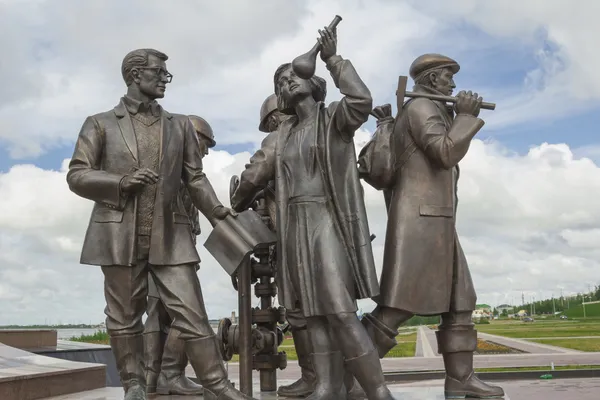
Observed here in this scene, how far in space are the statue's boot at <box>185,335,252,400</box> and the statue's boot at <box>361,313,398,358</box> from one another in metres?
0.96

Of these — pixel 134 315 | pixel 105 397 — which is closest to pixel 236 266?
pixel 134 315

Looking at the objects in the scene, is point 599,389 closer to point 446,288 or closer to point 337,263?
point 446,288

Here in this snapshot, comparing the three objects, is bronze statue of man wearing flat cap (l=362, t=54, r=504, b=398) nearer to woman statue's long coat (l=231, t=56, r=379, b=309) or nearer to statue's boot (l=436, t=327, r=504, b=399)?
statue's boot (l=436, t=327, r=504, b=399)

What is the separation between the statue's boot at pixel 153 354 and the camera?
630 centimetres

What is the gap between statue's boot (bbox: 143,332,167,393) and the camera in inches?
248

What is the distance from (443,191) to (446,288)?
2.28 ft

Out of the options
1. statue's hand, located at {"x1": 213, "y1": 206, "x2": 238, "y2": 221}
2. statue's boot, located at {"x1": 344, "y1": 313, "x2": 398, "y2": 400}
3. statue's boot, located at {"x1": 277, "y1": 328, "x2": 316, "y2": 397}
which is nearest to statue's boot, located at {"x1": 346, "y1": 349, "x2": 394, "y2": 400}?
statue's boot, located at {"x1": 344, "y1": 313, "x2": 398, "y2": 400}

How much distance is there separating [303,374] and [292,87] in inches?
91.3

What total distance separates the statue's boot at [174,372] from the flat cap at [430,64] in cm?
297

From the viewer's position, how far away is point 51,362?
8.05 metres

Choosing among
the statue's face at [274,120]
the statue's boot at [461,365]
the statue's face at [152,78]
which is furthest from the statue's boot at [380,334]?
the statue's face at [152,78]

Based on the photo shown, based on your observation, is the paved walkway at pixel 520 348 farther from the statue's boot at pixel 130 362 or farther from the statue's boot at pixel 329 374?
the statue's boot at pixel 130 362

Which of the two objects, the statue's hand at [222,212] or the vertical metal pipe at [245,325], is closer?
the statue's hand at [222,212]

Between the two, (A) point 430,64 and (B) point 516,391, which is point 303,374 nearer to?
(A) point 430,64
